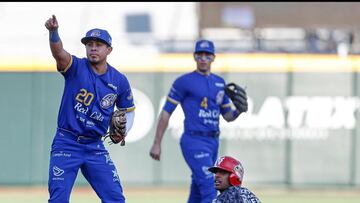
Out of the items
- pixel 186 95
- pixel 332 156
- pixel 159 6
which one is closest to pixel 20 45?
pixel 159 6

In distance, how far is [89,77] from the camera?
861cm

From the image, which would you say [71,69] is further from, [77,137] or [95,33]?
[77,137]

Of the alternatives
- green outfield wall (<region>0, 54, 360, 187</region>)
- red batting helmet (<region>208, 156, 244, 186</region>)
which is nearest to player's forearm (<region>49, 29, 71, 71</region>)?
red batting helmet (<region>208, 156, 244, 186</region>)

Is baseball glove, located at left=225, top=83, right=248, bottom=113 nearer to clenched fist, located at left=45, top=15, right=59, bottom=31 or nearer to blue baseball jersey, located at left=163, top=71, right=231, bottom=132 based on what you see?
blue baseball jersey, located at left=163, top=71, right=231, bottom=132

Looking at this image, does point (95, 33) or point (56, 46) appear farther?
point (95, 33)

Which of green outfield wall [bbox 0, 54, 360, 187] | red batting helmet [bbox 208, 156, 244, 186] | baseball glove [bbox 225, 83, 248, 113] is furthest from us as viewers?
green outfield wall [bbox 0, 54, 360, 187]

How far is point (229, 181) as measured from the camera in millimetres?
7484

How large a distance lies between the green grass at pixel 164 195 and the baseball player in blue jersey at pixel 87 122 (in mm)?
6924

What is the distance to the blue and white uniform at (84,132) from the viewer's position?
856 cm

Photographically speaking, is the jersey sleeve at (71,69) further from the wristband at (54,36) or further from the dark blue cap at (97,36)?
the wristband at (54,36)

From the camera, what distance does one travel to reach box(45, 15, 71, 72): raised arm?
7.95 meters

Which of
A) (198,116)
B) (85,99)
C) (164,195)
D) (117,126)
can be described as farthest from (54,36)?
(164,195)

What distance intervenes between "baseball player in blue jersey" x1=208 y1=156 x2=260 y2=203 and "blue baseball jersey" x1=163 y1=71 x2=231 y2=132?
3.33 metres

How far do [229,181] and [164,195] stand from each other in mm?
9713
